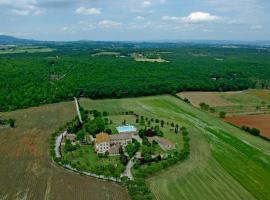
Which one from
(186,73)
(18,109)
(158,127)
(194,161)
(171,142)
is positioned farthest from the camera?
(186,73)

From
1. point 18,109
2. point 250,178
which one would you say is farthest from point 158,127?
point 18,109

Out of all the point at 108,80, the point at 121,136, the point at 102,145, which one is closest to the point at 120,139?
the point at 121,136

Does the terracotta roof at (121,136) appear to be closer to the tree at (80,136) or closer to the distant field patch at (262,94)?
the tree at (80,136)

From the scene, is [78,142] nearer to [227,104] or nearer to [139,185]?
[139,185]

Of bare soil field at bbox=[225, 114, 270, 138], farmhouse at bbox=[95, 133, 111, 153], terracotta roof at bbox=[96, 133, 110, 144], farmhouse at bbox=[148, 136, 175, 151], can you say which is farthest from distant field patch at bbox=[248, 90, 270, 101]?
farmhouse at bbox=[95, 133, 111, 153]

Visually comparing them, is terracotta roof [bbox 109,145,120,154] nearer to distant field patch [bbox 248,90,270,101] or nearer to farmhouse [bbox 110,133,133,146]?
farmhouse [bbox 110,133,133,146]

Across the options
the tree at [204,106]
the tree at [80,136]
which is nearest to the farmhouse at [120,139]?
the tree at [80,136]

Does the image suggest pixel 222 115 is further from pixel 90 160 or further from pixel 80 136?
pixel 90 160
